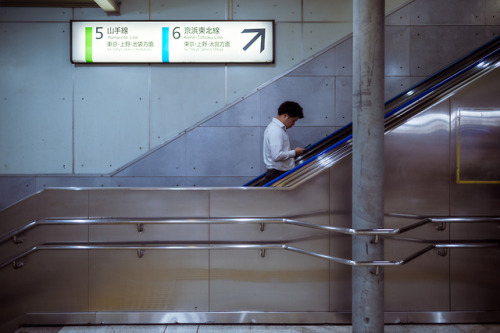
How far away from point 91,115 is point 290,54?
10.7ft

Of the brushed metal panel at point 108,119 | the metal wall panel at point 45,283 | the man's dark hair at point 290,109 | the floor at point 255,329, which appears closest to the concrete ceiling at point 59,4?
the brushed metal panel at point 108,119

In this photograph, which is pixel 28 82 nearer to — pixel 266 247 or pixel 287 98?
pixel 287 98

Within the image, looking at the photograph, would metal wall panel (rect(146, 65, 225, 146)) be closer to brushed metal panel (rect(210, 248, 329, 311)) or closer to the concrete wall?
the concrete wall

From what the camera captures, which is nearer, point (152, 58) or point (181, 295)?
point (181, 295)

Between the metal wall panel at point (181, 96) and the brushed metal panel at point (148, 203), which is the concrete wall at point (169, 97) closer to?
the metal wall panel at point (181, 96)

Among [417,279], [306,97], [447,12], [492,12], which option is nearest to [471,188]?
[417,279]

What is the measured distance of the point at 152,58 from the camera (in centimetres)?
470

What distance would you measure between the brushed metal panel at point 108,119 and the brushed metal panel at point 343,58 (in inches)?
118

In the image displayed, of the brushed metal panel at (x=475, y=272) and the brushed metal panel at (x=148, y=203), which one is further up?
the brushed metal panel at (x=148, y=203)

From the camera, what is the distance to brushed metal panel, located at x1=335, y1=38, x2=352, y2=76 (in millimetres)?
4773

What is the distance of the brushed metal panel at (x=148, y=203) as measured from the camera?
2666 mm

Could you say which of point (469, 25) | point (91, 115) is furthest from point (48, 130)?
point (469, 25)

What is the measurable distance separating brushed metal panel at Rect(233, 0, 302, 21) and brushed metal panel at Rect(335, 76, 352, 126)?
3.98 ft

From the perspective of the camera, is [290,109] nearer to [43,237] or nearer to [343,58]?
[343,58]
